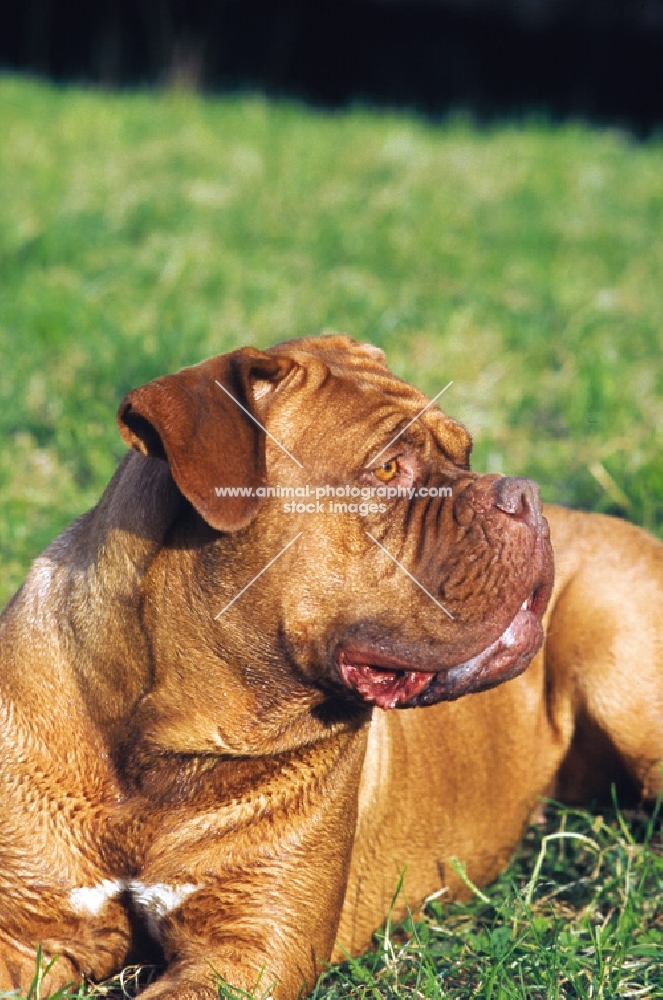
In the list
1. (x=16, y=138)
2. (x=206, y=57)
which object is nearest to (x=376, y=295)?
(x=16, y=138)

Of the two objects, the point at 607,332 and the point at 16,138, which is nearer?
the point at 607,332

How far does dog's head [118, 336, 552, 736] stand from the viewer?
8.82 feet

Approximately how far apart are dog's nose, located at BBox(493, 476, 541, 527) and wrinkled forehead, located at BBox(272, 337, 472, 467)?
0.19 meters

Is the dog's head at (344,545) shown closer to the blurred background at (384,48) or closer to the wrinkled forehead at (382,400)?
the wrinkled forehead at (382,400)

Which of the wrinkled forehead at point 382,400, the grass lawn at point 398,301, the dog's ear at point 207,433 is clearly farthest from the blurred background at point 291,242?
the dog's ear at point 207,433

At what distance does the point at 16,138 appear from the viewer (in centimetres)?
948

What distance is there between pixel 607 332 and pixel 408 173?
3.13m

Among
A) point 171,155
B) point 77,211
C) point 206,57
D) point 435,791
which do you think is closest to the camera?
point 435,791

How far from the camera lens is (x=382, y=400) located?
285cm

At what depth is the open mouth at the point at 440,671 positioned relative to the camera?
8.93 ft

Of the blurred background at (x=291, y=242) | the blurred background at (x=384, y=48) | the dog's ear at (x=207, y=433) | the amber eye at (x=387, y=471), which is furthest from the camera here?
the blurred background at (x=384, y=48)

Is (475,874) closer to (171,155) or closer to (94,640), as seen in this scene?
(94,640)

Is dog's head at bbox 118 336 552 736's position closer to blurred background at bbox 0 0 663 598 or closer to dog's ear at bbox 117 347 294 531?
dog's ear at bbox 117 347 294 531

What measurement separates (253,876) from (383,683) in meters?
0.51
